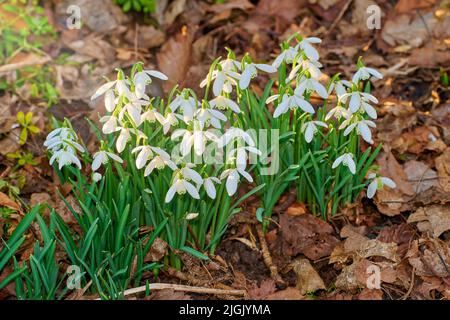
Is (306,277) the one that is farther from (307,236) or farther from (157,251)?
(157,251)

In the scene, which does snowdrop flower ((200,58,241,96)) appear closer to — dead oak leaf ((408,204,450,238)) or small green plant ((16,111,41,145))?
dead oak leaf ((408,204,450,238))

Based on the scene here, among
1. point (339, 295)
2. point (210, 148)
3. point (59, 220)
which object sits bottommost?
point (339, 295)

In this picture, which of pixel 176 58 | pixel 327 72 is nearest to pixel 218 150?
pixel 176 58

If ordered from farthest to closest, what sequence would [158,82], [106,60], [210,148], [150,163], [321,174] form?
[106,60]
[158,82]
[321,174]
[210,148]
[150,163]

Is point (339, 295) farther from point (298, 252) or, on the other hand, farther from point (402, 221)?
point (402, 221)

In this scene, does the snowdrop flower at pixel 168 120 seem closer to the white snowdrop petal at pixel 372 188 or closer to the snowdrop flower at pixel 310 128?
the snowdrop flower at pixel 310 128

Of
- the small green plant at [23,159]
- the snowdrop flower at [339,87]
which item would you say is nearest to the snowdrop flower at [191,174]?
the snowdrop flower at [339,87]

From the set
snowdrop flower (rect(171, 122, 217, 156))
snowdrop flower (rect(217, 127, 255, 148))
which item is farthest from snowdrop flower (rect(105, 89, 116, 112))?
snowdrop flower (rect(217, 127, 255, 148))

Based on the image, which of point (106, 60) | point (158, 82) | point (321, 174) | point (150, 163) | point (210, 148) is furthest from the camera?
point (106, 60)

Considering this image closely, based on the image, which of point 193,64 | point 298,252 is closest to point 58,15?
point 193,64
